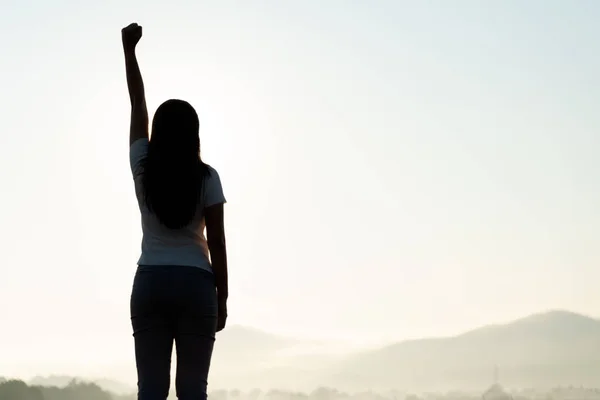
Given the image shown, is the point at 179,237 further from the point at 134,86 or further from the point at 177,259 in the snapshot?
the point at 134,86

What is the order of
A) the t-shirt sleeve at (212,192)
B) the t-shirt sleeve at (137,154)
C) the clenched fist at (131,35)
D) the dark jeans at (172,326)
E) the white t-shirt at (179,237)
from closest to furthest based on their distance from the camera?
the dark jeans at (172,326) < the white t-shirt at (179,237) < the t-shirt sleeve at (212,192) < the t-shirt sleeve at (137,154) < the clenched fist at (131,35)

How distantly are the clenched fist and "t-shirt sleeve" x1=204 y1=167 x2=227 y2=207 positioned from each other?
1.31m

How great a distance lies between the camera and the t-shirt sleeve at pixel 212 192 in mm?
6645

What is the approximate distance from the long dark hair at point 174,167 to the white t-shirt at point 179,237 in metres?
0.04

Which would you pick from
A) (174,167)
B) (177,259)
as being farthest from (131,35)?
(177,259)

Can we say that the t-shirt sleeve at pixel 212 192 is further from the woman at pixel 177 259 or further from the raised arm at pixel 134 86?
the raised arm at pixel 134 86

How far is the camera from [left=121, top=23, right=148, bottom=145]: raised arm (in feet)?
22.9

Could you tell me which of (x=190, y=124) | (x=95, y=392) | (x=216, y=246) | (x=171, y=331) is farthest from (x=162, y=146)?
(x=95, y=392)

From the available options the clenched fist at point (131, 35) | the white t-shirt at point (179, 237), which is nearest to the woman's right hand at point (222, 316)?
the white t-shirt at point (179, 237)

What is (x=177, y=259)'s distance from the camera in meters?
6.50

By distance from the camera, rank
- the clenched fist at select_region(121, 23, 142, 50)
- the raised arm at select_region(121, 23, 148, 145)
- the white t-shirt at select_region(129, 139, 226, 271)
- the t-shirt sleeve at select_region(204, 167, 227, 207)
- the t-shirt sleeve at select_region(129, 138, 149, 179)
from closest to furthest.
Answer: the white t-shirt at select_region(129, 139, 226, 271), the t-shirt sleeve at select_region(204, 167, 227, 207), the t-shirt sleeve at select_region(129, 138, 149, 179), the raised arm at select_region(121, 23, 148, 145), the clenched fist at select_region(121, 23, 142, 50)

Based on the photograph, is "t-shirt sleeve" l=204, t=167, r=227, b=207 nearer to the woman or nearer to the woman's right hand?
the woman

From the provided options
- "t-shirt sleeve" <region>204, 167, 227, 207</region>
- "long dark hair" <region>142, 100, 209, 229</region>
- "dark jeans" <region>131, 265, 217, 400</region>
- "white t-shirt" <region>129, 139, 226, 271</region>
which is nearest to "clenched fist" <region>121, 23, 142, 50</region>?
"long dark hair" <region>142, 100, 209, 229</region>

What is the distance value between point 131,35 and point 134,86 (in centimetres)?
48
